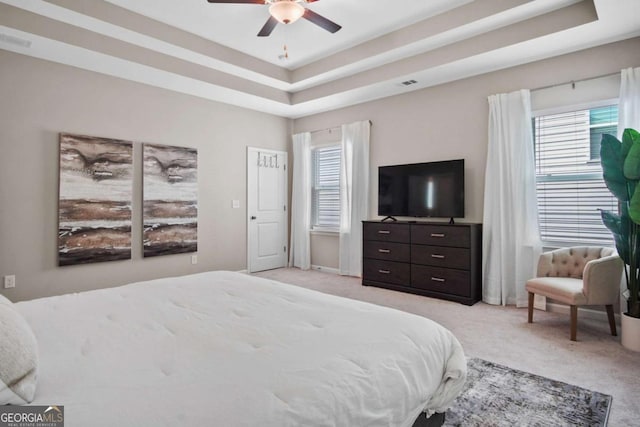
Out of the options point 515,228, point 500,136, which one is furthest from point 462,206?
point 500,136

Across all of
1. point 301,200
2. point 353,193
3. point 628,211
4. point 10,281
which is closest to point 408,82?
point 353,193

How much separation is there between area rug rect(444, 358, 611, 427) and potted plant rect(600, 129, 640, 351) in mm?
1115

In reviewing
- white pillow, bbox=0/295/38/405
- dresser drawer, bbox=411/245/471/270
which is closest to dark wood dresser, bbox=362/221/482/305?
dresser drawer, bbox=411/245/471/270

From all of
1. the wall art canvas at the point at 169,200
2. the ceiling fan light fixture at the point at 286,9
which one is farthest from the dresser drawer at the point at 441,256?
the wall art canvas at the point at 169,200

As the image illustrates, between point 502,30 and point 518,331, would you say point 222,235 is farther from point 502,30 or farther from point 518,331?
point 502,30

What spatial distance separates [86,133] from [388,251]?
160 inches

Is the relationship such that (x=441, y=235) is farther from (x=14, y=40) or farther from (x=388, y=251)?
(x=14, y=40)

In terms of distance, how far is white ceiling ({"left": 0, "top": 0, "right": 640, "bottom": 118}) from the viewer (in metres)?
3.27

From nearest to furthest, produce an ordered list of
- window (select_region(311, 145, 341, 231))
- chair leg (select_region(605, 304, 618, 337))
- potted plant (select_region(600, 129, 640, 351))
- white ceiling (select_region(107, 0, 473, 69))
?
potted plant (select_region(600, 129, 640, 351)) → chair leg (select_region(605, 304, 618, 337)) → white ceiling (select_region(107, 0, 473, 69)) → window (select_region(311, 145, 341, 231))

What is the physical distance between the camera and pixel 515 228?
13.2 feet

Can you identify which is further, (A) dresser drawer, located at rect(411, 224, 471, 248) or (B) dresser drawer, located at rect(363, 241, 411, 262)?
(B) dresser drawer, located at rect(363, 241, 411, 262)

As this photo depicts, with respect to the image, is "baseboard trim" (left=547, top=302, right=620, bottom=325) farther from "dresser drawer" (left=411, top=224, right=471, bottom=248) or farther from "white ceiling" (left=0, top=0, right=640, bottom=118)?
"white ceiling" (left=0, top=0, right=640, bottom=118)

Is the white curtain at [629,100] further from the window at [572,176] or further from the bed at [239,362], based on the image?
the bed at [239,362]

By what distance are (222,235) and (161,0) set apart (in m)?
3.21
